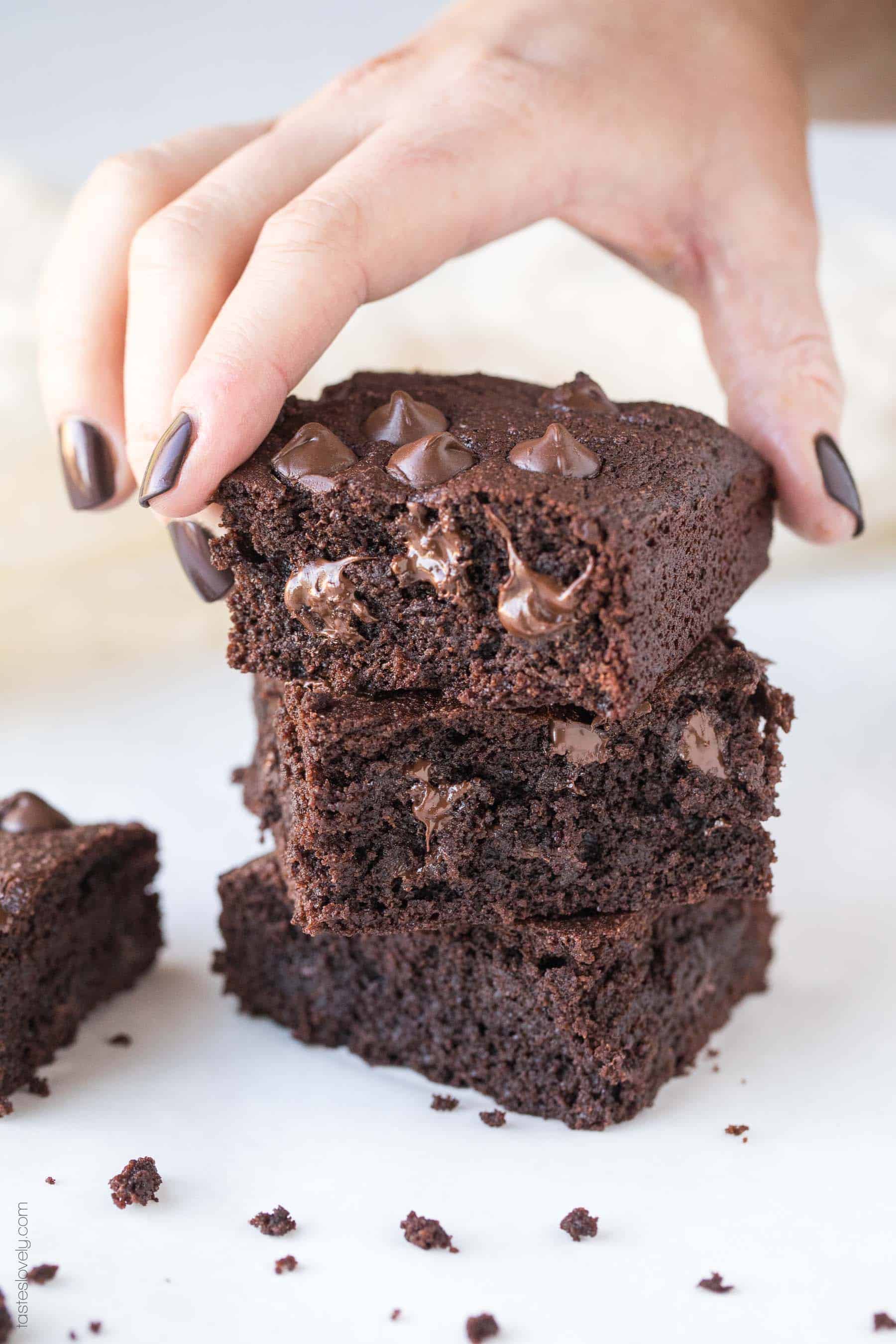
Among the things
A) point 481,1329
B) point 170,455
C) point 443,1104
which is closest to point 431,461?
point 170,455

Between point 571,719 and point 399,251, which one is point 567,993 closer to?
point 571,719

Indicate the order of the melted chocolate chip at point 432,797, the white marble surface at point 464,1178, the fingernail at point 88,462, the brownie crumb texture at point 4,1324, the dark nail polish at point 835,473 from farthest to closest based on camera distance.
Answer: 1. the dark nail polish at point 835,473
2. the fingernail at point 88,462
3. the melted chocolate chip at point 432,797
4. the white marble surface at point 464,1178
5. the brownie crumb texture at point 4,1324

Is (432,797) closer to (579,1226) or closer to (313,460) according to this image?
(313,460)

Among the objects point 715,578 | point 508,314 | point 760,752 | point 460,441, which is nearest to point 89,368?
point 460,441

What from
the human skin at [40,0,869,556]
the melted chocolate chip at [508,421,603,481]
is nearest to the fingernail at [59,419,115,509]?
the human skin at [40,0,869,556]

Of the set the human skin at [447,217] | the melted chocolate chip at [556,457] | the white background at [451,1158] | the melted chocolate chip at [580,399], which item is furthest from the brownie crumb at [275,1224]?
the melted chocolate chip at [580,399]

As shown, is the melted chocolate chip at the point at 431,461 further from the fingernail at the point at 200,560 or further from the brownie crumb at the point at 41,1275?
the brownie crumb at the point at 41,1275

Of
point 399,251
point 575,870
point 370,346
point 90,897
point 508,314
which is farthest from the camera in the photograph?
point 508,314
